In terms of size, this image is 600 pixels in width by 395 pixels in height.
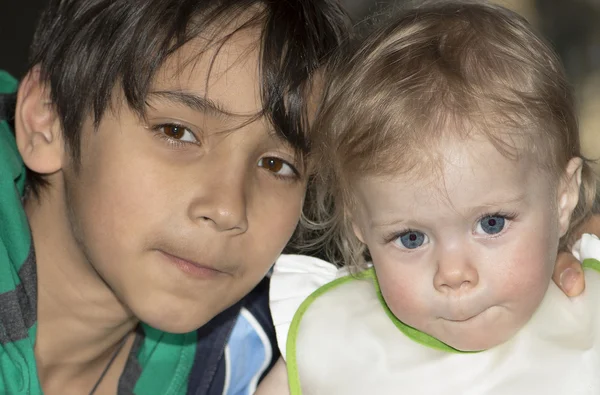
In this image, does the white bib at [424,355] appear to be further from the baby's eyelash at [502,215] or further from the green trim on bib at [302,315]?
the baby's eyelash at [502,215]

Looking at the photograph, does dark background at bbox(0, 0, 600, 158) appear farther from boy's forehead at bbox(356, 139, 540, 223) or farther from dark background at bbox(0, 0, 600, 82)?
boy's forehead at bbox(356, 139, 540, 223)

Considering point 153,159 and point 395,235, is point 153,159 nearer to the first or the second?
point 153,159

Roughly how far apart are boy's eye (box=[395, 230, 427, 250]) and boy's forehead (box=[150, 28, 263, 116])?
28 centimetres

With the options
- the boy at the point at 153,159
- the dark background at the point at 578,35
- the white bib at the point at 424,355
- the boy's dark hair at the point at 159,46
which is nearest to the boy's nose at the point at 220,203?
the boy at the point at 153,159

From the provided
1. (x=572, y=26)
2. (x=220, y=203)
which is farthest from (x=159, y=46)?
(x=572, y=26)

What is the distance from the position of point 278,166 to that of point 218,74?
0.61 ft

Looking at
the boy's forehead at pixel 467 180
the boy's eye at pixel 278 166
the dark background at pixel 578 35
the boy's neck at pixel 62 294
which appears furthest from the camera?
the dark background at pixel 578 35

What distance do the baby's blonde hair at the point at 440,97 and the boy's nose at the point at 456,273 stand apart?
0.12 metres

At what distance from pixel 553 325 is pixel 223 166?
0.52 m

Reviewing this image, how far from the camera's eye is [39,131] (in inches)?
56.3

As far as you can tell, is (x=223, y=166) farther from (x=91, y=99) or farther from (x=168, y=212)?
(x=91, y=99)

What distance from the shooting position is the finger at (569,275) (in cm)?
128

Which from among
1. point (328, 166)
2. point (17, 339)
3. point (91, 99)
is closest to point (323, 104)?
point (328, 166)

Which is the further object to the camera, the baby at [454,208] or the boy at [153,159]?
the boy at [153,159]
